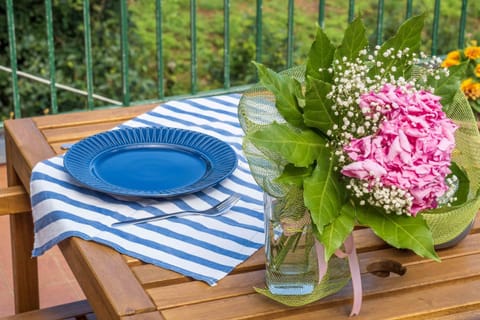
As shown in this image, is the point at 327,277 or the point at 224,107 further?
the point at 224,107

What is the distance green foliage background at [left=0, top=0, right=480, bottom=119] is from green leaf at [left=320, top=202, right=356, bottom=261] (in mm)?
3319

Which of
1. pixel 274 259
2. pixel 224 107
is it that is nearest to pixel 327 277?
pixel 274 259

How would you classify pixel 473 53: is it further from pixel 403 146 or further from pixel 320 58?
pixel 403 146

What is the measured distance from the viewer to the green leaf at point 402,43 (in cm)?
149

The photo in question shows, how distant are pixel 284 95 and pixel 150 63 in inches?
165

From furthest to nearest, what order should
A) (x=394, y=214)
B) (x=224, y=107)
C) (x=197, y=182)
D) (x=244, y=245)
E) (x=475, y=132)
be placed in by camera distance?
(x=224, y=107)
(x=197, y=182)
(x=244, y=245)
(x=475, y=132)
(x=394, y=214)

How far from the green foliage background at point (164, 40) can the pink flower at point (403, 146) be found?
3366mm

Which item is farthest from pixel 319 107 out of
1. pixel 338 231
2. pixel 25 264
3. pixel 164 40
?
pixel 164 40

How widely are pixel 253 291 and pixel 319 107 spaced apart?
327 mm

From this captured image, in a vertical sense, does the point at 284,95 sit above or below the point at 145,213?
above

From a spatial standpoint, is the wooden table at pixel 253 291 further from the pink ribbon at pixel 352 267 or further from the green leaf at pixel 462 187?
the green leaf at pixel 462 187

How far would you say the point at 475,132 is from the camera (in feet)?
5.08

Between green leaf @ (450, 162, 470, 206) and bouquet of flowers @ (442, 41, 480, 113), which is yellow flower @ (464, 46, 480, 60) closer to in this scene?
bouquet of flowers @ (442, 41, 480, 113)

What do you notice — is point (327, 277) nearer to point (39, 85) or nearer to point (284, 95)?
point (284, 95)
